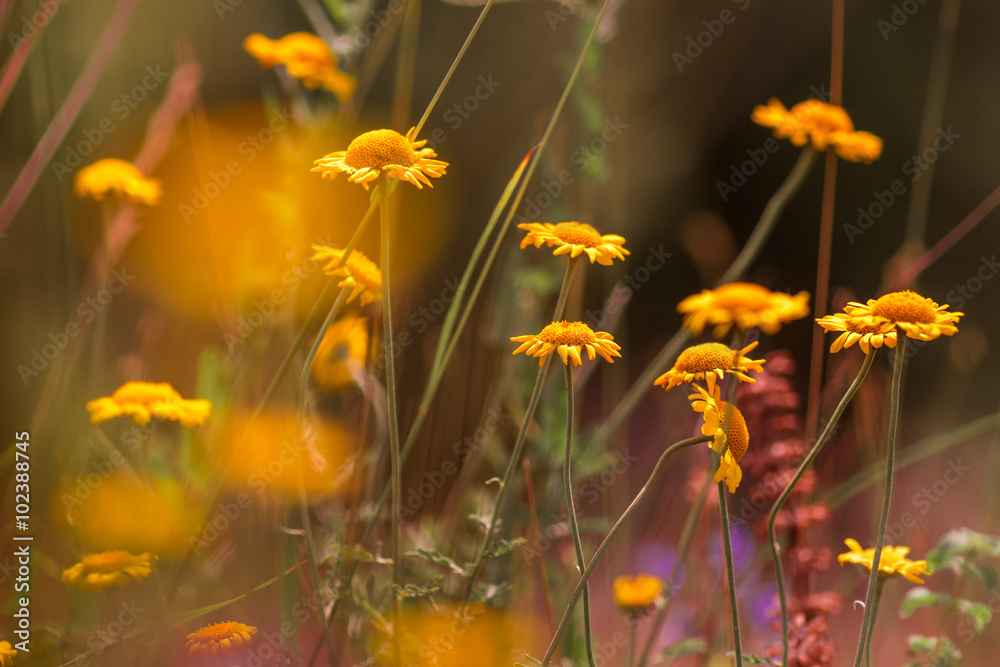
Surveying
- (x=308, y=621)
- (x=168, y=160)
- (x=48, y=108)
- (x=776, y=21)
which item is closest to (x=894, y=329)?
Result: (x=308, y=621)

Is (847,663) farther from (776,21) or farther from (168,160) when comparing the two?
(776,21)

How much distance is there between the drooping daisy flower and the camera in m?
0.52

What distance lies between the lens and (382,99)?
1603 millimetres

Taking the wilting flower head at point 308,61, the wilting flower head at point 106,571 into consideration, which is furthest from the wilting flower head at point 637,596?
the wilting flower head at point 308,61

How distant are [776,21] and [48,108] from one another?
1764 mm

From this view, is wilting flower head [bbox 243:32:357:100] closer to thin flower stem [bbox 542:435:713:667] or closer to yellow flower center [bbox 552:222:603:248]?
yellow flower center [bbox 552:222:603:248]

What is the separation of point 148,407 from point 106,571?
0.52 feet

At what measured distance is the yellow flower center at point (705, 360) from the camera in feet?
1.79

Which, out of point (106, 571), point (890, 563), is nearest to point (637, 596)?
point (890, 563)

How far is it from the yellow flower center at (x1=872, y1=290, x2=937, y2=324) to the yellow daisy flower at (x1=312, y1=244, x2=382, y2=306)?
1.33ft

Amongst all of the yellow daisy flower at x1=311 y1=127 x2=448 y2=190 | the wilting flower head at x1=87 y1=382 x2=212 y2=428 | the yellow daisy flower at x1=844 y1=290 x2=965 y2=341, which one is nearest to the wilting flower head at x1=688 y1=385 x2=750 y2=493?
the yellow daisy flower at x1=844 y1=290 x2=965 y2=341

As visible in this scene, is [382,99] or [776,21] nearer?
[382,99]

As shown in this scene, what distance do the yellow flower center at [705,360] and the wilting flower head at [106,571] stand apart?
0.50m

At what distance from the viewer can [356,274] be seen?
644 millimetres
